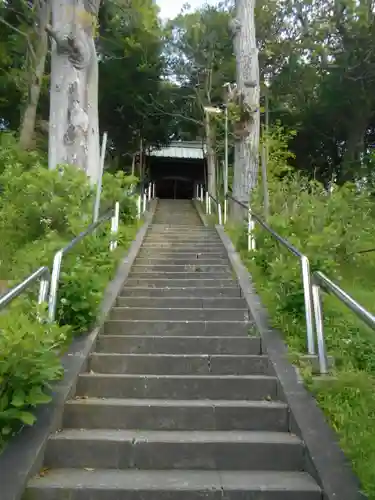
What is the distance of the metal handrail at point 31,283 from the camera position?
3481 mm

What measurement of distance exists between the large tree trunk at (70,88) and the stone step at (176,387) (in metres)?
4.81

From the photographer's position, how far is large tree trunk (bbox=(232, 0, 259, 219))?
11.8m

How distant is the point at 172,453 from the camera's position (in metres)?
3.65

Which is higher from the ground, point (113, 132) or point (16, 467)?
point (113, 132)

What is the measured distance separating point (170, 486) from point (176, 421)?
0.80 metres

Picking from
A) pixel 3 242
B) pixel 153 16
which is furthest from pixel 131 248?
pixel 153 16

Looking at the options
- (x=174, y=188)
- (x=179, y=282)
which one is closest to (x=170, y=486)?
(x=179, y=282)

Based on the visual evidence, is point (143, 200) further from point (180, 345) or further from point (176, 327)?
point (180, 345)

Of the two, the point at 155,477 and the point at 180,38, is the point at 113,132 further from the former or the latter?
the point at 155,477

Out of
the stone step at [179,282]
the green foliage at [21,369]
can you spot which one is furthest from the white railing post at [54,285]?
the stone step at [179,282]

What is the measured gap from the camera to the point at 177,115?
2220 cm

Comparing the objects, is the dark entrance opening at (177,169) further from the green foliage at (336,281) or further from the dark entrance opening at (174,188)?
the green foliage at (336,281)

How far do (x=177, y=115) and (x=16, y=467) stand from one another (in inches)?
792

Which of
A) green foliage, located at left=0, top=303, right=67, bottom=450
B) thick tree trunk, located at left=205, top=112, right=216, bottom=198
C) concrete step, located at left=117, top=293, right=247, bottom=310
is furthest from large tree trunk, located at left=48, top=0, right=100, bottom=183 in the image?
thick tree trunk, located at left=205, top=112, right=216, bottom=198
